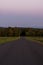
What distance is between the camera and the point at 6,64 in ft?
38.0

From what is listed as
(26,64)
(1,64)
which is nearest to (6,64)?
(1,64)

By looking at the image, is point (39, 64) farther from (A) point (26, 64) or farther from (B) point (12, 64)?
(B) point (12, 64)

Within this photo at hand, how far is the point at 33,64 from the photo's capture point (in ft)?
38.7

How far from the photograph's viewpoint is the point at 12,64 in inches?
458

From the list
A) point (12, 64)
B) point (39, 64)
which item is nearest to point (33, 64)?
point (39, 64)

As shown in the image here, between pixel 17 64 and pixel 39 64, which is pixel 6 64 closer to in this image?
pixel 17 64

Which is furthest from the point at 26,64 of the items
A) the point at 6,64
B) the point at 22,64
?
the point at 6,64

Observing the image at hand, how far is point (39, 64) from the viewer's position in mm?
11750

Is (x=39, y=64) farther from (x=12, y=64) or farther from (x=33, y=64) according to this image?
(x=12, y=64)

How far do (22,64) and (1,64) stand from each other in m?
1.06

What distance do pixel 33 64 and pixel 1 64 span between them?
1.63 metres

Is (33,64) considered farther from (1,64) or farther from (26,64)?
(1,64)

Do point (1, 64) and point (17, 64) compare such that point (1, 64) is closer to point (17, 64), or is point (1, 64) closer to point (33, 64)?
point (17, 64)

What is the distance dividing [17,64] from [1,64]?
2.66 ft
